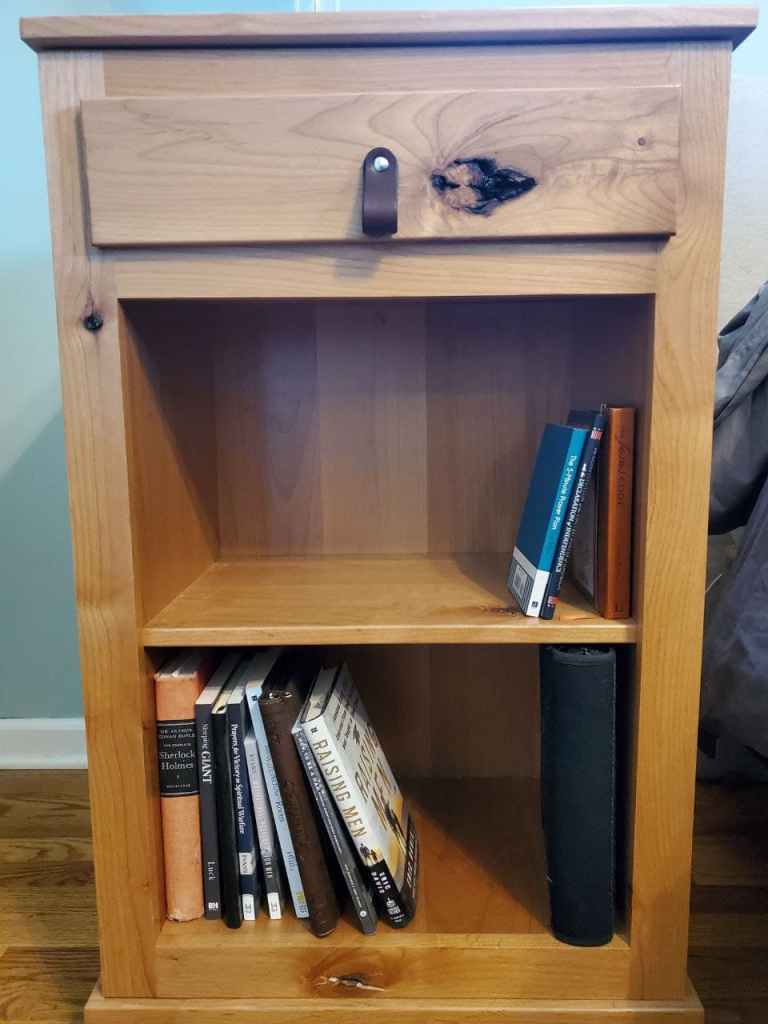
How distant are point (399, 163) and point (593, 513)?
1.21 feet

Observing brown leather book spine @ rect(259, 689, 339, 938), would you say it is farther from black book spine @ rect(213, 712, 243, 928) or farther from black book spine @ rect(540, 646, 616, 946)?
black book spine @ rect(540, 646, 616, 946)

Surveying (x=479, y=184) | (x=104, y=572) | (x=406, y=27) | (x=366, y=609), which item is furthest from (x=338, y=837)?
(x=406, y=27)

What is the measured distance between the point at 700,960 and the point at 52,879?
799mm

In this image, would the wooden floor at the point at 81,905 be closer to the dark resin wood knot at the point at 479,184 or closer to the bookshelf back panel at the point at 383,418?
the bookshelf back panel at the point at 383,418

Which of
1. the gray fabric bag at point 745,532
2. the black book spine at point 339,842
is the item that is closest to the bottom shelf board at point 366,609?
the black book spine at point 339,842

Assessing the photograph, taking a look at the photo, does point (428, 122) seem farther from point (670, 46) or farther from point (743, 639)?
point (743, 639)

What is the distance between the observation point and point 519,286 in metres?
0.66

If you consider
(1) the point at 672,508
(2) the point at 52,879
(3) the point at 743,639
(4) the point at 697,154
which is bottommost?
(2) the point at 52,879

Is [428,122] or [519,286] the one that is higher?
[428,122]

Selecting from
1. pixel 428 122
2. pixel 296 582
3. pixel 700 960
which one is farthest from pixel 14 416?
pixel 700 960

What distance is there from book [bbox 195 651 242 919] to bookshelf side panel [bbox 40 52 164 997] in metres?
0.04

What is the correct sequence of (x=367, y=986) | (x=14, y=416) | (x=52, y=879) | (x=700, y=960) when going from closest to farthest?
1. (x=367, y=986)
2. (x=700, y=960)
3. (x=52, y=879)
4. (x=14, y=416)

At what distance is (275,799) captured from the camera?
29.6 inches

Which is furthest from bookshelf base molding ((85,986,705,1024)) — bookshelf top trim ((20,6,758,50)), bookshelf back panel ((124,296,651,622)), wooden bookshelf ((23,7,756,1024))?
bookshelf top trim ((20,6,758,50))
